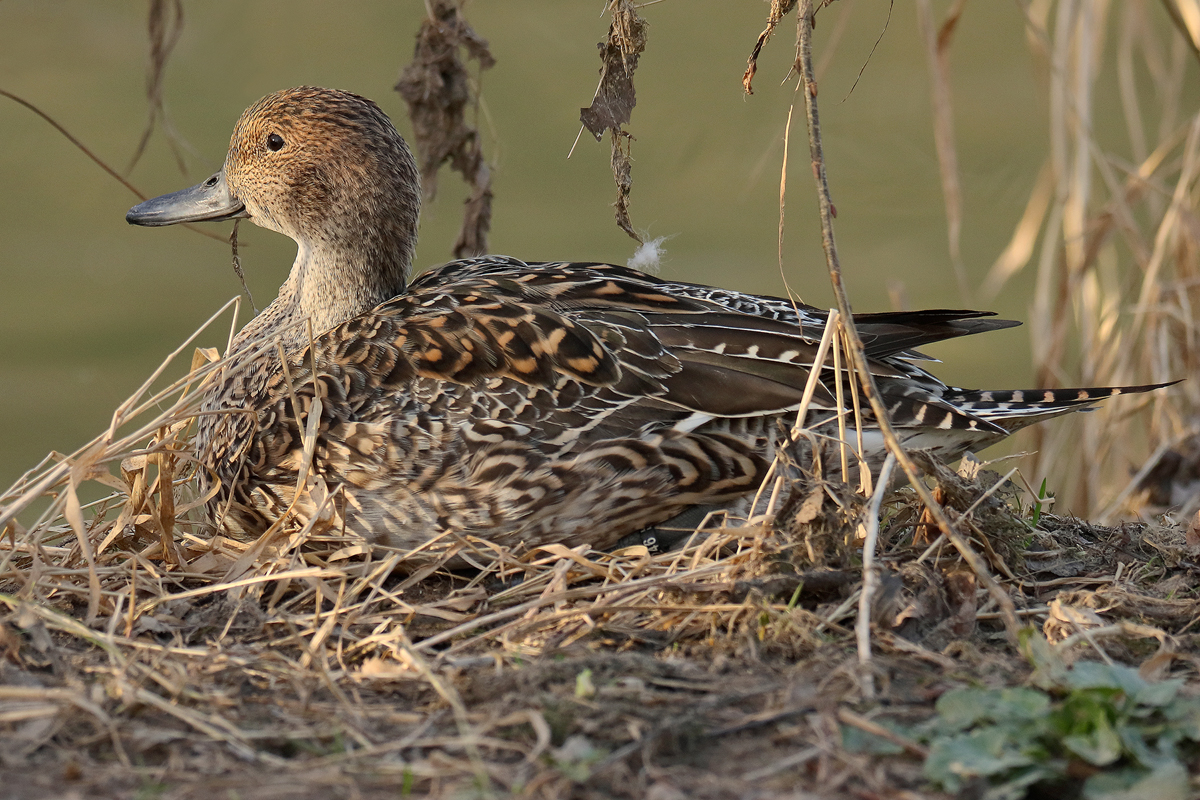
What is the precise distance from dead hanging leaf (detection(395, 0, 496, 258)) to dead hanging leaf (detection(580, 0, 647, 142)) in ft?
4.35

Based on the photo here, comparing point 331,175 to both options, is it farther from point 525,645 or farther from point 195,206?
point 525,645

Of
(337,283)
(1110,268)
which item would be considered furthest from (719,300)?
(1110,268)

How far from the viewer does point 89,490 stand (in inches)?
287

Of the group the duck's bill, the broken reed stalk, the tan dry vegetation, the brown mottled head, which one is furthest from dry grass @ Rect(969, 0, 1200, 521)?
the duck's bill

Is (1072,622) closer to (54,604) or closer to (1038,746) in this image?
(1038,746)

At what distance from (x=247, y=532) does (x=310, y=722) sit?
1404mm

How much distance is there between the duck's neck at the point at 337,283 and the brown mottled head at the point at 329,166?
0.03 meters

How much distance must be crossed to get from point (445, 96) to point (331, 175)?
1.96ft

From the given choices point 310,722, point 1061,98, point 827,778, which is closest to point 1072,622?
point 827,778

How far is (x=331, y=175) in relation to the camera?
13.1 feet

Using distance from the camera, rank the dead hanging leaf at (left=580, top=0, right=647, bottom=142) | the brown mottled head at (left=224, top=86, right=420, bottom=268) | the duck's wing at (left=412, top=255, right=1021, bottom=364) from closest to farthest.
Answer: the dead hanging leaf at (left=580, top=0, right=647, bottom=142) → the duck's wing at (left=412, top=255, right=1021, bottom=364) → the brown mottled head at (left=224, top=86, right=420, bottom=268)

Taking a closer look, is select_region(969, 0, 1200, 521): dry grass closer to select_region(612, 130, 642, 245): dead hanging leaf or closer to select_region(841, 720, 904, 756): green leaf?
select_region(612, 130, 642, 245): dead hanging leaf

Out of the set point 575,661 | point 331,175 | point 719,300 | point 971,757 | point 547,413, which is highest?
point 331,175

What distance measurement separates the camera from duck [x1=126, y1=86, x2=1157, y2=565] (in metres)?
3.26
